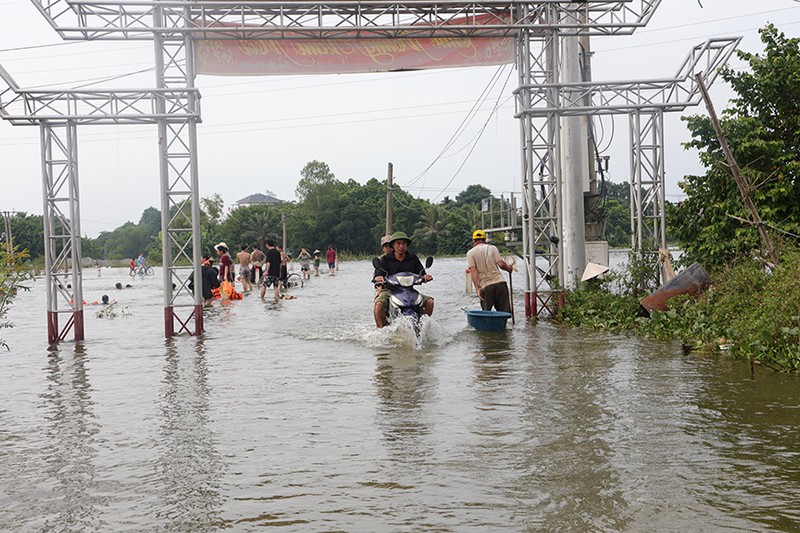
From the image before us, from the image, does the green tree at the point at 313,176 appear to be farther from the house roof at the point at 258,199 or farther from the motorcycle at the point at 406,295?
the motorcycle at the point at 406,295

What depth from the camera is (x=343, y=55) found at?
1748 centimetres

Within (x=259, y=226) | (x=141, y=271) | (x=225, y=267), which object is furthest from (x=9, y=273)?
(x=259, y=226)

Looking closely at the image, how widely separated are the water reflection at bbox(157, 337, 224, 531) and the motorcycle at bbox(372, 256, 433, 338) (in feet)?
11.7

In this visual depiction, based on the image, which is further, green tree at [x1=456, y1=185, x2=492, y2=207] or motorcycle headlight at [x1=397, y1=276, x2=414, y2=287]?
green tree at [x1=456, y1=185, x2=492, y2=207]

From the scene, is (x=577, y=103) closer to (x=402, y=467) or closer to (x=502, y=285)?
(x=502, y=285)

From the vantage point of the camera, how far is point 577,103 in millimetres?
18422

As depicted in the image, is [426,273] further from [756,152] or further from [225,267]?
[225,267]

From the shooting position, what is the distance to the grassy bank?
35.5ft

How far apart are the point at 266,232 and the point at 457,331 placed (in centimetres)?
8667

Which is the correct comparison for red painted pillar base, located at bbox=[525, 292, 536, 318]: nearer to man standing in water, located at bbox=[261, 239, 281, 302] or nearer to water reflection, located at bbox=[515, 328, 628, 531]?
water reflection, located at bbox=[515, 328, 628, 531]

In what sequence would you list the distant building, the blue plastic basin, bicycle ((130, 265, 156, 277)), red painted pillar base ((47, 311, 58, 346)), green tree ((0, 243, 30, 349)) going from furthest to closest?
the distant building → bicycle ((130, 265, 156, 277)) → red painted pillar base ((47, 311, 58, 346)) → the blue plastic basin → green tree ((0, 243, 30, 349))

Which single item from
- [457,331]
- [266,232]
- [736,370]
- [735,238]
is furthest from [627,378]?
[266,232]

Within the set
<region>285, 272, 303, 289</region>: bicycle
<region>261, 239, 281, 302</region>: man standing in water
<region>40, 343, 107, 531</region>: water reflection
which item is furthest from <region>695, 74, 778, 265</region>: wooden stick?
<region>285, 272, 303, 289</region>: bicycle

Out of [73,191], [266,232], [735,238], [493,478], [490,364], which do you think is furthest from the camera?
[266,232]
